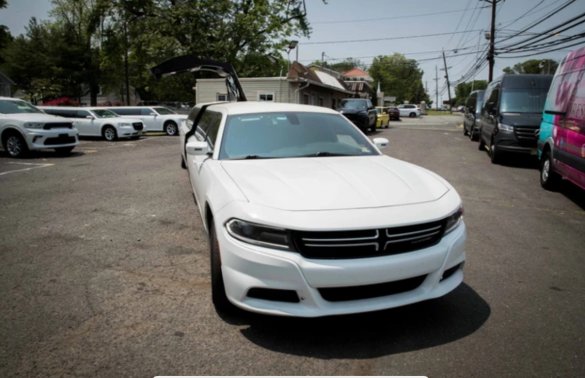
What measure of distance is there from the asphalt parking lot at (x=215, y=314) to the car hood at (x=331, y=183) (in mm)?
894

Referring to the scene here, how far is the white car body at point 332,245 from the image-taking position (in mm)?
2480

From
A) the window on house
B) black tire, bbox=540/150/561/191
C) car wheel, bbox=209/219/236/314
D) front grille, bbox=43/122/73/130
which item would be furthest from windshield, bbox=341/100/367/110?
car wheel, bbox=209/219/236/314

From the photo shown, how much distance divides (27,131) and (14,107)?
135cm

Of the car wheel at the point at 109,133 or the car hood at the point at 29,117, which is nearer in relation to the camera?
the car hood at the point at 29,117

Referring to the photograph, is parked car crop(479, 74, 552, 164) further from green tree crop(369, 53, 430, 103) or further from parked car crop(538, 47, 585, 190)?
green tree crop(369, 53, 430, 103)

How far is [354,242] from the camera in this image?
251 cm

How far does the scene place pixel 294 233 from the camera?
251 centimetres

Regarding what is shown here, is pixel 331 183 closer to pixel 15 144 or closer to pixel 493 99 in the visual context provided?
pixel 493 99

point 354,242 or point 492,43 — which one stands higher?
point 492,43

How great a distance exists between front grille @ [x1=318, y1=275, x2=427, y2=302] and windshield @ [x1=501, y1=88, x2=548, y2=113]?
9933mm

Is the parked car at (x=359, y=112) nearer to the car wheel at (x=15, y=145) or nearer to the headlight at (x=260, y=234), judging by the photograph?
the car wheel at (x=15, y=145)

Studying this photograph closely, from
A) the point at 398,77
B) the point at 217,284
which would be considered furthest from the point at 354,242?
the point at 398,77

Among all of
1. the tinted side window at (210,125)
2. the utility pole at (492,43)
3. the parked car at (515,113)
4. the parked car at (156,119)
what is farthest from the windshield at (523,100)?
the utility pole at (492,43)

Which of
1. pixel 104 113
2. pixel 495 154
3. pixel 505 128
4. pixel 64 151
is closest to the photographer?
pixel 505 128
